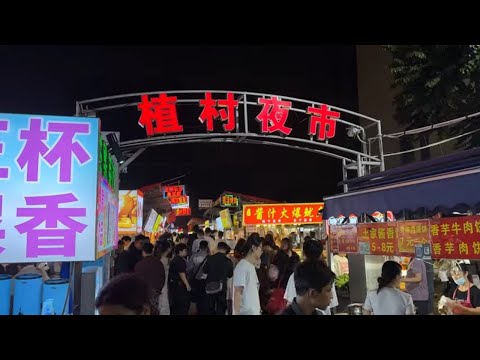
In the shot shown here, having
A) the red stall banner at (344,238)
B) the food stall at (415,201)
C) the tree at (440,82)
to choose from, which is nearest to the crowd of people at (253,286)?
the food stall at (415,201)

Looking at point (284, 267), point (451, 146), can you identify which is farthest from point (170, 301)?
point (451, 146)

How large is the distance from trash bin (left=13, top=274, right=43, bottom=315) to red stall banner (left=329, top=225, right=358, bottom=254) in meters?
5.80

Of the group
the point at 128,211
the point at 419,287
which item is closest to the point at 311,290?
the point at 419,287

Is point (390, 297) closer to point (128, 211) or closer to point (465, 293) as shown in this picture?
point (465, 293)

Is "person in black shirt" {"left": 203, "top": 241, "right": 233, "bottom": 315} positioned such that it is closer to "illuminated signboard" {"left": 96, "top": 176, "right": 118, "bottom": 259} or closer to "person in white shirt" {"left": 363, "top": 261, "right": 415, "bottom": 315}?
"illuminated signboard" {"left": 96, "top": 176, "right": 118, "bottom": 259}

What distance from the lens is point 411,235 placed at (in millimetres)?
6078

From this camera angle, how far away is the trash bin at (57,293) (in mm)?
3963

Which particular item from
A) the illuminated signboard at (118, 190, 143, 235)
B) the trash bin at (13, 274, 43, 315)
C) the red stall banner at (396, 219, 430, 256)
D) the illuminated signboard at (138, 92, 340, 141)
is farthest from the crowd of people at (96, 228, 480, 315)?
the illuminated signboard at (138, 92, 340, 141)

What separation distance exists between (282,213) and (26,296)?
41.4 feet

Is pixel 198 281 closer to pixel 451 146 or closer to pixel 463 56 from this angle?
pixel 463 56

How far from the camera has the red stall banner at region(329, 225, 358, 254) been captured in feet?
26.2

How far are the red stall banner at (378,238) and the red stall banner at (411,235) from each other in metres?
0.14

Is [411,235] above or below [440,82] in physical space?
below
